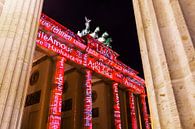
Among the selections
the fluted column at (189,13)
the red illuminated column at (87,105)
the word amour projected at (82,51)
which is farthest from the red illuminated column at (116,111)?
the fluted column at (189,13)

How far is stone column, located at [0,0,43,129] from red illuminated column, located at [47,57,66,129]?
23.6 ft

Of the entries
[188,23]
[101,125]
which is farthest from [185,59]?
[101,125]

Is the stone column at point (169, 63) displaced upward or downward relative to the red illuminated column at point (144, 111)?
downward

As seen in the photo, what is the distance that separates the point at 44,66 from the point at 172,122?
11.5 meters

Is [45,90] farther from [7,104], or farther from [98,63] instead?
[7,104]

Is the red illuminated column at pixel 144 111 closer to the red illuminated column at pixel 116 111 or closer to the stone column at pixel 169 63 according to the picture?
the red illuminated column at pixel 116 111

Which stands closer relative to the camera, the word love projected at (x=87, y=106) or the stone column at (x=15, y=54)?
the stone column at (x=15, y=54)

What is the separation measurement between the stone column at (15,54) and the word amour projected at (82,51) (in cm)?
711

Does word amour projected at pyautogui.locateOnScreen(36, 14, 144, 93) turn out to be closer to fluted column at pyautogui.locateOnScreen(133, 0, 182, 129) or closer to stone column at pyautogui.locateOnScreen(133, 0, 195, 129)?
fluted column at pyautogui.locateOnScreen(133, 0, 182, 129)

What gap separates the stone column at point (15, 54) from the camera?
2.33m

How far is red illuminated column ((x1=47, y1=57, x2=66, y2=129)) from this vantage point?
9305mm

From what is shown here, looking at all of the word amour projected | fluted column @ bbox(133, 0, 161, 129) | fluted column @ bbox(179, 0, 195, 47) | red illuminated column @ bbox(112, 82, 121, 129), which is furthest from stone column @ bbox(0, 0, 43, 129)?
red illuminated column @ bbox(112, 82, 121, 129)

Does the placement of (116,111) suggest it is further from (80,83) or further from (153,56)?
(153,56)

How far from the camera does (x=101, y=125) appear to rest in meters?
14.8
